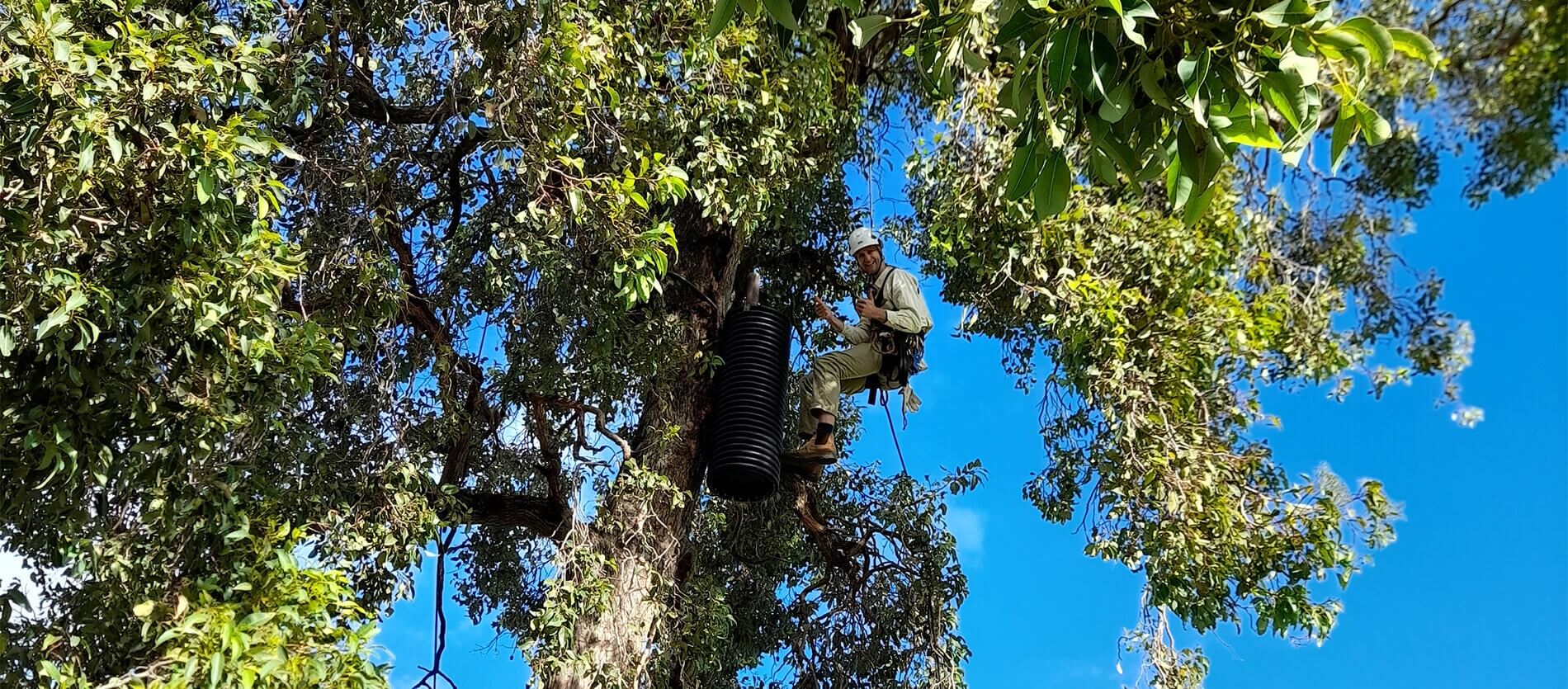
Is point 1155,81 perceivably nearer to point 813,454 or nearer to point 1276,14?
point 1276,14

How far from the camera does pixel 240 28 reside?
4.27 metres

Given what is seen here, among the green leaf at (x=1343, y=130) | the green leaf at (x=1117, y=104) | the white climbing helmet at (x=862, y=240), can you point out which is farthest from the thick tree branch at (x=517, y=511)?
the green leaf at (x=1343, y=130)

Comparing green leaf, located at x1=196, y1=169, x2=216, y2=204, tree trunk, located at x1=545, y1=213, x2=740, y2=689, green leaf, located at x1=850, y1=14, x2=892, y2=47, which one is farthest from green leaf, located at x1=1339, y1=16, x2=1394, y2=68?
tree trunk, located at x1=545, y1=213, x2=740, y2=689

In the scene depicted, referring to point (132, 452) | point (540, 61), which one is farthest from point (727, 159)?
point (132, 452)

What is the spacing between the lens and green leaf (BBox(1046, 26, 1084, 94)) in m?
1.61

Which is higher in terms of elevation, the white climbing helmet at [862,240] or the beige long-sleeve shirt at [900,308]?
the white climbing helmet at [862,240]

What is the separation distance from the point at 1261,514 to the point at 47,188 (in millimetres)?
4548

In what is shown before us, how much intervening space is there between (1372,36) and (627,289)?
2973mm

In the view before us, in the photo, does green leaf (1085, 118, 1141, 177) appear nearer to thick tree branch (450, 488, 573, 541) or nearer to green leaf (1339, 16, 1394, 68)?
green leaf (1339, 16, 1394, 68)

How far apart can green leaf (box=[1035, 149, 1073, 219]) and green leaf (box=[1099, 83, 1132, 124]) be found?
90 mm

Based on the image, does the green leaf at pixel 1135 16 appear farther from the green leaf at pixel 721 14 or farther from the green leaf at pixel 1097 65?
the green leaf at pixel 721 14

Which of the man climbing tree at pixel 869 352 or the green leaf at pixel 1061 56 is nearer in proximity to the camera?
the green leaf at pixel 1061 56

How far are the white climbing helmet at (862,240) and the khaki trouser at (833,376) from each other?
49 cm

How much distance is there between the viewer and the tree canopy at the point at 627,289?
291 cm
